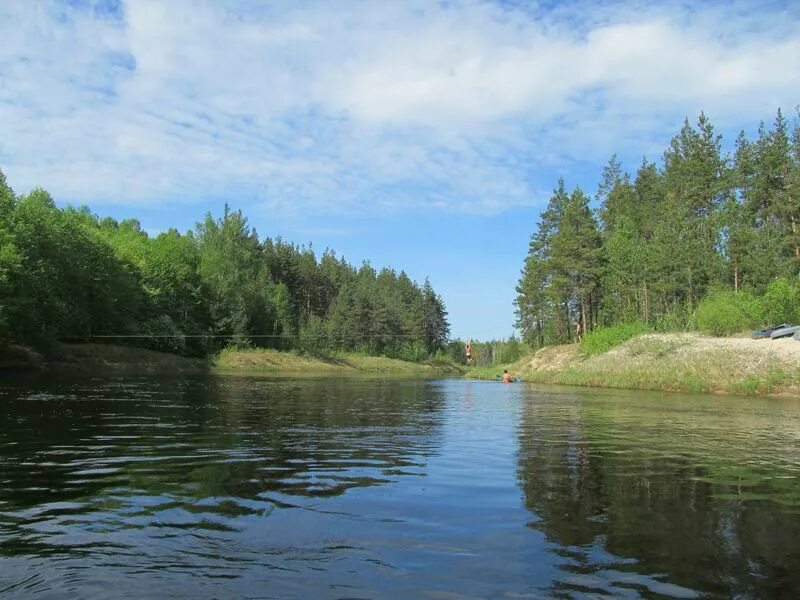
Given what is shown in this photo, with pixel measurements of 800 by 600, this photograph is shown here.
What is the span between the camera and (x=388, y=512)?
8992mm

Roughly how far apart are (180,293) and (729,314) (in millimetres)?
70828

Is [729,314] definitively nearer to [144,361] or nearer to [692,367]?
[692,367]

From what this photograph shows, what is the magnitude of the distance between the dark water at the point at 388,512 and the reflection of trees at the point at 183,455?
0.07m

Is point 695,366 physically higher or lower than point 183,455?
higher

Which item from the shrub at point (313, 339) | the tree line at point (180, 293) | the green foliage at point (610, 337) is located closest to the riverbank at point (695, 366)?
the green foliage at point (610, 337)

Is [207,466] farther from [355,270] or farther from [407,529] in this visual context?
[355,270]

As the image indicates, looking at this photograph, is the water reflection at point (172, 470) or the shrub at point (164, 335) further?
the shrub at point (164, 335)

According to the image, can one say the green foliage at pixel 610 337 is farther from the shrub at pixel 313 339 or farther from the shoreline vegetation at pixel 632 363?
the shrub at pixel 313 339

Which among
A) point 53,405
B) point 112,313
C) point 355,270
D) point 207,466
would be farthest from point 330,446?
point 355,270

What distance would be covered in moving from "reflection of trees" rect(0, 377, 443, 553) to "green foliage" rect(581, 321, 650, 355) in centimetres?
4060

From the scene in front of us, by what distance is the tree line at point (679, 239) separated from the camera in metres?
60.3

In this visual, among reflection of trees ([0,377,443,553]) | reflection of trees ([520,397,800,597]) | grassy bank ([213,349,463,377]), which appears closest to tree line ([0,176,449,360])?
grassy bank ([213,349,463,377])

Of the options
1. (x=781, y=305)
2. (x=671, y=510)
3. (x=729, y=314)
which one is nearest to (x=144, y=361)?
(x=729, y=314)

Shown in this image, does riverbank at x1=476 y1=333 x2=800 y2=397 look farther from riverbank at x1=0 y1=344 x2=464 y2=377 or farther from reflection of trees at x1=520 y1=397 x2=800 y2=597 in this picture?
riverbank at x1=0 y1=344 x2=464 y2=377
